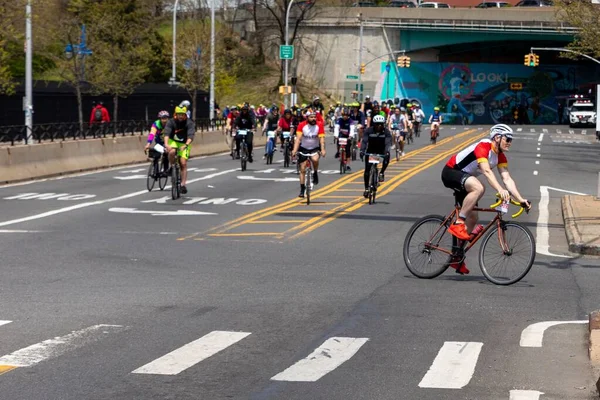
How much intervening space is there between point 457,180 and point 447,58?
10647 centimetres

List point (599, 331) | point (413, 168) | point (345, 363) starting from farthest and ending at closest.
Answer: point (413, 168) → point (599, 331) → point (345, 363)

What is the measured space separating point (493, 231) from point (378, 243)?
441 cm

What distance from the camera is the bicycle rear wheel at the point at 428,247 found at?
1430 cm

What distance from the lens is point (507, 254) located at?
45.8 feet

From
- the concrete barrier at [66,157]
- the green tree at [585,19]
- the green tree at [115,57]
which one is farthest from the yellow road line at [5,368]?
the green tree at [115,57]

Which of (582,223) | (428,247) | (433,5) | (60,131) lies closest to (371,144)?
(582,223)

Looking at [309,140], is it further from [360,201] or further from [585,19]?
[585,19]

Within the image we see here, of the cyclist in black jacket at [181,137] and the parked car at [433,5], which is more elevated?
the parked car at [433,5]

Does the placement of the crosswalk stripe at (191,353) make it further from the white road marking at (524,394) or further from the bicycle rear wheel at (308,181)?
the bicycle rear wheel at (308,181)

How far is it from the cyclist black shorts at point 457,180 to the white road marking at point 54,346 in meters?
4.86

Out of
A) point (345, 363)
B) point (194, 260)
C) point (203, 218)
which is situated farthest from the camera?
point (203, 218)

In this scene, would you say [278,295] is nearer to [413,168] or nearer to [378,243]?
[378,243]

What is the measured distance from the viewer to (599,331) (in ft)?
33.0

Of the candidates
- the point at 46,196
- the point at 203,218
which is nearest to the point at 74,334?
the point at 203,218
